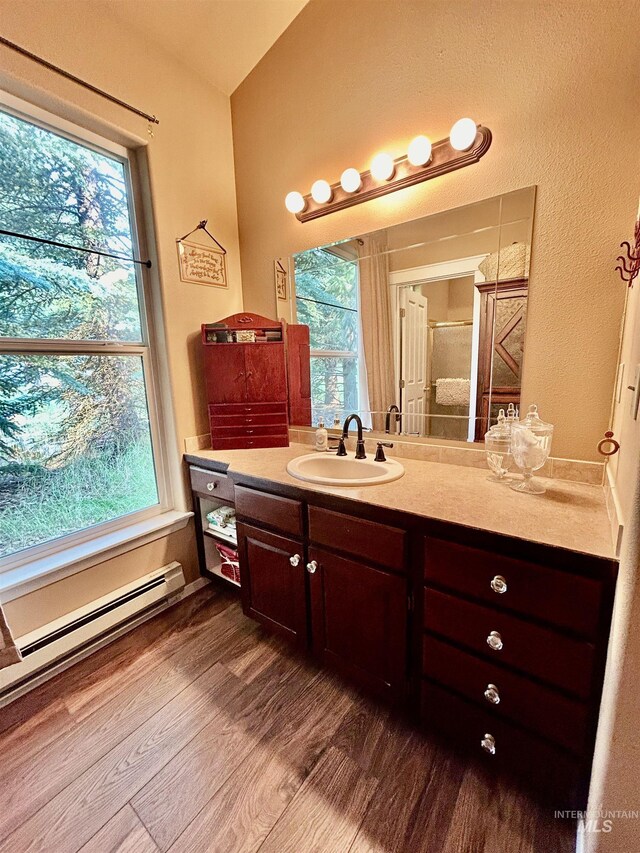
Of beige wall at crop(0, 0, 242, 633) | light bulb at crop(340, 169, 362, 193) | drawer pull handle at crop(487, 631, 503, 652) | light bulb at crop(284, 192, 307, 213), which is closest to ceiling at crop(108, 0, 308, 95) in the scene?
beige wall at crop(0, 0, 242, 633)

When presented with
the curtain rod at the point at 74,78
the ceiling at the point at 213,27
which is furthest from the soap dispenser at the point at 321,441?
the ceiling at the point at 213,27

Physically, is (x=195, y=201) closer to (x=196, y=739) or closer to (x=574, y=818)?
(x=196, y=739)

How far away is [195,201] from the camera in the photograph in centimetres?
186

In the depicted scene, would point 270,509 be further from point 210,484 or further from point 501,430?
point 501,430

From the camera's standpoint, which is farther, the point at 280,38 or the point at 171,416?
the point at 171,416

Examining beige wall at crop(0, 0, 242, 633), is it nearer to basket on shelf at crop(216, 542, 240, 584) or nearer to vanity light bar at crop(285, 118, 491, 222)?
basket on shelf at crop(216, 542, 240, 584)

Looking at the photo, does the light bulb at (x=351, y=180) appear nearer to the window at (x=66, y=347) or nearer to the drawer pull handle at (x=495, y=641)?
the window at (x=66, y=347)

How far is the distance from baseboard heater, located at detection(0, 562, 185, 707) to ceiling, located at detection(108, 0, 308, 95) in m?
2.52

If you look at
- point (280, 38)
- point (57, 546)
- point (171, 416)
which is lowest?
point (57, 546)

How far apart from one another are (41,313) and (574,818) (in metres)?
2.48

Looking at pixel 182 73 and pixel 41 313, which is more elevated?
pixel 182 73

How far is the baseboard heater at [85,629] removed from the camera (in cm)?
140

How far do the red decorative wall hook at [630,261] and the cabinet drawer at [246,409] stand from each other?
149 centimetres

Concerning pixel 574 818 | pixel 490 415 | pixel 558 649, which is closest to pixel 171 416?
pixel 490 415
